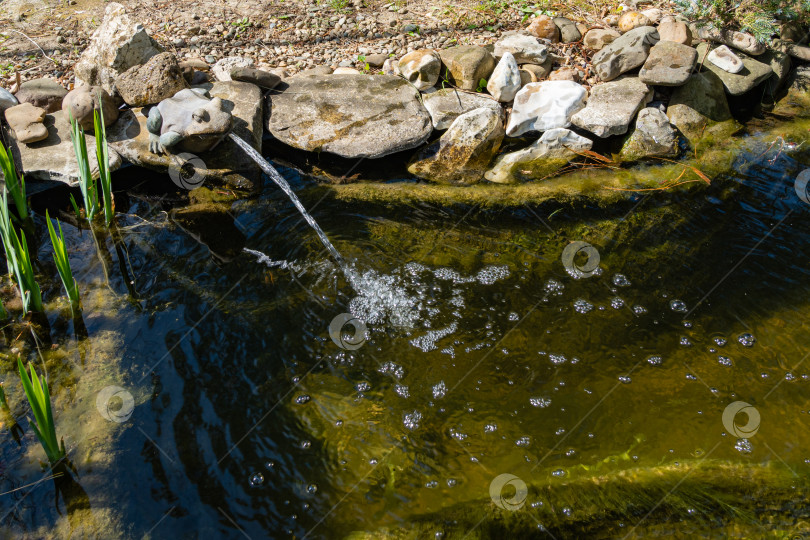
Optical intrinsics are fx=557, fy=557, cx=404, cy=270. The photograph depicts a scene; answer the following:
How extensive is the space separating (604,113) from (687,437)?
9.36 feet

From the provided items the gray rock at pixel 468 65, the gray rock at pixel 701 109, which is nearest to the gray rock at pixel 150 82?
the gray rock at pixel 468 65

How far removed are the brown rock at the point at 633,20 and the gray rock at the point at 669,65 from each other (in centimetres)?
52

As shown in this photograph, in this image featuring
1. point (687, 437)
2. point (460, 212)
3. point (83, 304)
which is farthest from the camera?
point (460, 212)

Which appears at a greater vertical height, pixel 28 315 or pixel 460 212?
pixel 28 315

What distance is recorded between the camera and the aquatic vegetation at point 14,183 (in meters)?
3.57

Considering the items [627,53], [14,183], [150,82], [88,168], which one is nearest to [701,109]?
[627,53]

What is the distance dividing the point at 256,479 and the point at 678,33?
4934 millimetres

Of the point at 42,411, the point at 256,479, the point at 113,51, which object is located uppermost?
the point at 113,51

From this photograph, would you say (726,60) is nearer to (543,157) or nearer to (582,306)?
(543,157)

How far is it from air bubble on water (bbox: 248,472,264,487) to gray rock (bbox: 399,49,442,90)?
352 cm

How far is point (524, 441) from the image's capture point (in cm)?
270

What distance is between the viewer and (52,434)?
7.96ft

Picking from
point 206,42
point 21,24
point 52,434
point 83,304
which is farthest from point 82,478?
point 21,24

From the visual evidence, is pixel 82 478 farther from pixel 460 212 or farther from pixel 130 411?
pixel 460 212
